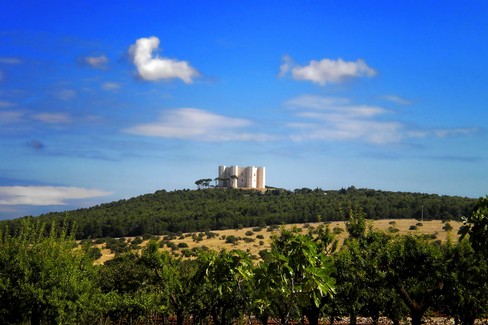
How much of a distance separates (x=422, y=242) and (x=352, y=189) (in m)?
123

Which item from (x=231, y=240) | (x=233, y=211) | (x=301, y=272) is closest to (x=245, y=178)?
(x=233, y=211)

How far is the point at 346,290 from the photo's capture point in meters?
27.1

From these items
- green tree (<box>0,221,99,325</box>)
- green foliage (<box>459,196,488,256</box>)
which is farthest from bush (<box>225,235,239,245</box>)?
green foliage (<box>459,196,488,256</box>)

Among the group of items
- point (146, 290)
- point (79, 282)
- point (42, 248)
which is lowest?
point (146, 290)

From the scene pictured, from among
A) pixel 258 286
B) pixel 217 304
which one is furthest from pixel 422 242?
pixel 258 286

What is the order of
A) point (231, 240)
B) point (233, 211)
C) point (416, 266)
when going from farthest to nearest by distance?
point (233, 211) < point (231, 240) < point (416, 266)

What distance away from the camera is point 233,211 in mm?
114250

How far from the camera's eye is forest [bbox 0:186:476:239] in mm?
99562

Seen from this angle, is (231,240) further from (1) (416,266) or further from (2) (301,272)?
(2) (301,272)

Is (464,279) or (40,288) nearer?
(40,288)

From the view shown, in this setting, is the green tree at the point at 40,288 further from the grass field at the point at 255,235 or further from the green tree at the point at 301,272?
the grass field at the point at 255,235

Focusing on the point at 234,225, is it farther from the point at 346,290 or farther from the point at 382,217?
the point at 346,290

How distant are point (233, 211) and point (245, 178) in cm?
4452

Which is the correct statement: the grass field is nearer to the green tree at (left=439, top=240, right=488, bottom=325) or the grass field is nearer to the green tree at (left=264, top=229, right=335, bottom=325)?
the green tree at (left=439, top=240, right=488, bottom=325)
